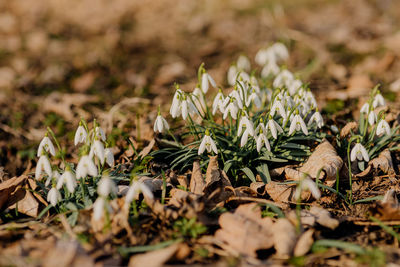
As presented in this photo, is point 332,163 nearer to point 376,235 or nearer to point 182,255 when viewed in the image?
point 376,235

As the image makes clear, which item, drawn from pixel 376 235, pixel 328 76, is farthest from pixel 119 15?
pixel 376 235

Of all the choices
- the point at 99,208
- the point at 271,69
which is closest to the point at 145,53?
the point at 271,69

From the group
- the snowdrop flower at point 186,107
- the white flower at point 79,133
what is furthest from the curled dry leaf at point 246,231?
the white flower at point 79,133

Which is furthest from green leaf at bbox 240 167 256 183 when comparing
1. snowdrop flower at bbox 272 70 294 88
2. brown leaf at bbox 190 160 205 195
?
snowdrop flower at bbox 272 70 294 88

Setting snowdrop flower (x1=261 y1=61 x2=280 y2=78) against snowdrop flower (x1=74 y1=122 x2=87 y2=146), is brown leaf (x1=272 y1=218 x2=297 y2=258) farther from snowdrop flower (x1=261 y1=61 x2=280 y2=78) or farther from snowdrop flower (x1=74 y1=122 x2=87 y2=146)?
snowdrop flower (x1=261 y1=61 x2=280 y2=78)

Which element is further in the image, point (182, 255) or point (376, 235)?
point (376, 235)

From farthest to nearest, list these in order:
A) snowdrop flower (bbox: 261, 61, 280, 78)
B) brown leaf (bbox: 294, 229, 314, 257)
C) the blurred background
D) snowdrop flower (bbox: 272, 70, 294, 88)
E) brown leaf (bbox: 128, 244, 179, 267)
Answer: the blurred background, snowdrop flower (bbox: 261, 61, 280, 78), snowdrop flower (bbox: 272, 70, 294, 88), brown leaf (bbox: 294, 229, 314, 257), brown leaf (bbox: 128, 244, 179, 267)

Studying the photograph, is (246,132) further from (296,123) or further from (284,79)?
(284,79)
